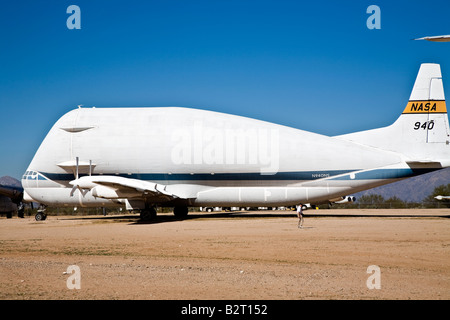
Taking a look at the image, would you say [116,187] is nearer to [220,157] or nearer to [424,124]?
[220,157]

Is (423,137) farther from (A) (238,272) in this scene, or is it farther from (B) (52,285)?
(B) (52,285)

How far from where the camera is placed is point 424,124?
3553 cm

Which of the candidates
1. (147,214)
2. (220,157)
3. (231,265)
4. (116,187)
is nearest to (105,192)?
(116,187)

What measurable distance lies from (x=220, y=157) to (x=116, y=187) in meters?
8.37

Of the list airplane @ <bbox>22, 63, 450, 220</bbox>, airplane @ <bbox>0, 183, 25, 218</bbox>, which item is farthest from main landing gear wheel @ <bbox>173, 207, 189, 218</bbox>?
airplane @ <bbox>0, 183, 25, 218</bbox>

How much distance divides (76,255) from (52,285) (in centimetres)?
611

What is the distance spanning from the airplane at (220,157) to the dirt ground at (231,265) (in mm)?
10875

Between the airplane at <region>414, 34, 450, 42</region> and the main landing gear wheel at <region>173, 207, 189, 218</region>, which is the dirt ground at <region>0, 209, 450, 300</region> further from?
the main landing gear wheel at <region>173, 207, 189, 218</region>

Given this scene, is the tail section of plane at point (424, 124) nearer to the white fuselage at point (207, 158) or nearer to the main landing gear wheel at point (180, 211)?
the white fuselage at point (207, 158)

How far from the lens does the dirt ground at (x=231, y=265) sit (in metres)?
10.8

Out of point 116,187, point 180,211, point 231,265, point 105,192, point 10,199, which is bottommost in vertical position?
point 231,265

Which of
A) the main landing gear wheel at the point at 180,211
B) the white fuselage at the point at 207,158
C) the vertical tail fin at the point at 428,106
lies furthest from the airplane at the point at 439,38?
the main landing gear wheel at the point at 180,211

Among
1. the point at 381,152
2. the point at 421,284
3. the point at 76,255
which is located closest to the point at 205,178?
the point at 381,152

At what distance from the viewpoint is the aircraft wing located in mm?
33875
